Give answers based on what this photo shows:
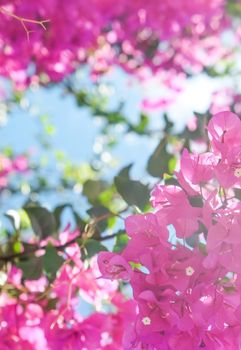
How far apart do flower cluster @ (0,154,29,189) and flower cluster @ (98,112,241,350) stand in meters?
2.26

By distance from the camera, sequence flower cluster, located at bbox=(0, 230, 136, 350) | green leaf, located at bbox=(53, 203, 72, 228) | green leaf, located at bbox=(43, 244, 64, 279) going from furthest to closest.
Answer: green leaf, located at bbox=(53, 203, 72, 228)
green leaf, located at bbox=(43, 244, 64, 279)
flower cluster, located at bbox=(0, 230, 136, 350)

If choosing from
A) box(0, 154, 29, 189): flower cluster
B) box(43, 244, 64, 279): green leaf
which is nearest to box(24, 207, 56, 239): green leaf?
box(43, 244, 64, 279): green leaf

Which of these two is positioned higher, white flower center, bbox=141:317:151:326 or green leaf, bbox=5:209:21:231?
white flower center, bbox=141:317:151:326

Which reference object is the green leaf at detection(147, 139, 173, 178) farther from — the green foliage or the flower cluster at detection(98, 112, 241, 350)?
the flower cluster at detection(98, 112, 241, 350)

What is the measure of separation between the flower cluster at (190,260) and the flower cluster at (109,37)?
5.29ft

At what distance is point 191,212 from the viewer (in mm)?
771

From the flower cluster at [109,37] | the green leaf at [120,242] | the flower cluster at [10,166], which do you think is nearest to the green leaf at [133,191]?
the green leaf at [120,242]

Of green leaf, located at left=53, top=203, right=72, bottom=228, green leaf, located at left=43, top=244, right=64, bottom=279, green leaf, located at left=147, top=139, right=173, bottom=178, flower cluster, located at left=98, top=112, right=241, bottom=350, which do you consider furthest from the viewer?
green leaf, located at left=53, top=203, right=72, bottom=228

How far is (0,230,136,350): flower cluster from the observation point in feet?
3.35

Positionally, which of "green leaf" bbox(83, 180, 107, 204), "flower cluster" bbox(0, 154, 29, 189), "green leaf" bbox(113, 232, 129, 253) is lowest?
"flower cluster" bbox(0, 154, 29, 189)

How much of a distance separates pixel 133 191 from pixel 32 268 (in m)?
0.22

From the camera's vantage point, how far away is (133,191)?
111cm

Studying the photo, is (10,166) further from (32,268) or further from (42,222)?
(32,268)

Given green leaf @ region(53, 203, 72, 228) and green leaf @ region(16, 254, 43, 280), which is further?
green leaf @ region(53, 203, 72, 228)
